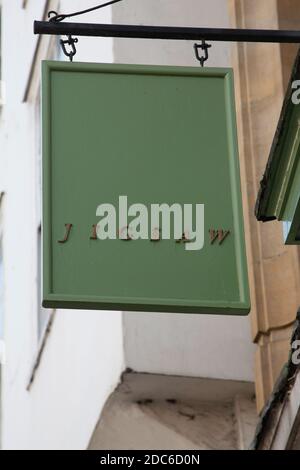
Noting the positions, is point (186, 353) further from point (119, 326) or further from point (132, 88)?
point (132, 88)

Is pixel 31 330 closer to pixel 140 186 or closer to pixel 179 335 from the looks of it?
pixel 179 335

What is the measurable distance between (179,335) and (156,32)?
13.6 feet

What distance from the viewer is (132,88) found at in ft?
27.0

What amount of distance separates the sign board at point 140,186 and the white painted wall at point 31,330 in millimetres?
3523

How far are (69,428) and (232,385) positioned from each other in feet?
6.82

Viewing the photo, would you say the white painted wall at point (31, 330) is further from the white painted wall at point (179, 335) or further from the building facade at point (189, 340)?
the white painted wall at point (179, 335)

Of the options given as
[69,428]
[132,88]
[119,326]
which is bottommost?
[69,428]

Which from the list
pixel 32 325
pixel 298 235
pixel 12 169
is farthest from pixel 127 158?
pixel 12 169

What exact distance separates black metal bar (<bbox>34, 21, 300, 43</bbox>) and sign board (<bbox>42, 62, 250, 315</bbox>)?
0.27m

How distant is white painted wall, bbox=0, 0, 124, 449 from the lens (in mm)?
12367

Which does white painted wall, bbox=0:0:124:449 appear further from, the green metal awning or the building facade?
the green metal awning

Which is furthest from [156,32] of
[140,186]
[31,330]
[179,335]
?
[31,330]

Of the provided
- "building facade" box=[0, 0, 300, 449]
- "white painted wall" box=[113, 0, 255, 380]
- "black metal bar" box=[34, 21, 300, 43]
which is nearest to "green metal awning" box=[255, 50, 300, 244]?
"black metal bar" box=[34, 21, 300, 43]

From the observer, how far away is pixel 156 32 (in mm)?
7922
